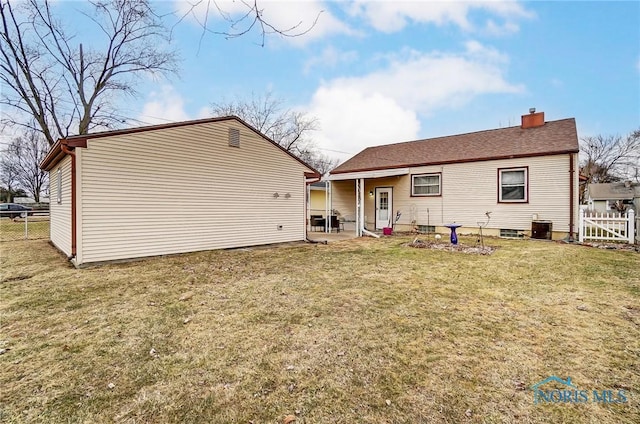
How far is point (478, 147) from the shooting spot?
12719mm

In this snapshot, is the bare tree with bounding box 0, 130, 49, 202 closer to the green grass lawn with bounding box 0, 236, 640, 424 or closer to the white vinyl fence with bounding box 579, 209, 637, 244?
the green grass lawn with bounding box 0, 236, 640, 424

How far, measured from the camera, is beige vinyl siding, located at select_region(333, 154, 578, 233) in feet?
34.1

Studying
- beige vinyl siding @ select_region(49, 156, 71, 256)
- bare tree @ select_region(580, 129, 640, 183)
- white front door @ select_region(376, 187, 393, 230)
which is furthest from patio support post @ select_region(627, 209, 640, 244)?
bare tree @ select_region(580, 129, 640, 183)

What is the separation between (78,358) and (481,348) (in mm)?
3867

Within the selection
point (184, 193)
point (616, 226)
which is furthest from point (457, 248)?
point (184, 193)

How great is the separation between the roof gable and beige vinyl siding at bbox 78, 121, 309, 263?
611 cm

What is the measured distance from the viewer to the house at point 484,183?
10.4 m

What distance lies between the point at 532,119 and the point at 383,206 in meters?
7.14

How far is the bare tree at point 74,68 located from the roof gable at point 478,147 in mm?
12657

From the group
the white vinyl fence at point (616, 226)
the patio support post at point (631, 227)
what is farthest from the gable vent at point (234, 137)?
the patio support post at point (631, 227)

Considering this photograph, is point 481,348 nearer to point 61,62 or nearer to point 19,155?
point 61,62

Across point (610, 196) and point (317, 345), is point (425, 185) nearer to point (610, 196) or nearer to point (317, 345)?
point (317, 345)

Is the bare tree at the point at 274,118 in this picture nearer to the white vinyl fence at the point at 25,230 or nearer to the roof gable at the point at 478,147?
the roof gable at the point at 478,147

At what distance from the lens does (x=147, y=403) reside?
2.21 meters
